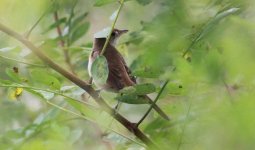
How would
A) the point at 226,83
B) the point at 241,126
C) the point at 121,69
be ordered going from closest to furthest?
the point at 241,126 < the point at 226,83 < the point at 121,69

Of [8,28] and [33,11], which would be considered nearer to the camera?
[33,11]

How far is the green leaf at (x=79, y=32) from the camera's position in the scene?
1.75 metres

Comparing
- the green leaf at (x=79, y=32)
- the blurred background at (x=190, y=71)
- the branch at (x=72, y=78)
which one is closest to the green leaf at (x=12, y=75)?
the blurred background at (x=190, y=71)

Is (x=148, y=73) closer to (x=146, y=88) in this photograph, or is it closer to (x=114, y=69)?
(x=146, y=88)

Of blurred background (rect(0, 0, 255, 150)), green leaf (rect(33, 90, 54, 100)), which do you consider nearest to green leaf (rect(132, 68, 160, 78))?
blurred background (rect(0, 0, 255, 150))

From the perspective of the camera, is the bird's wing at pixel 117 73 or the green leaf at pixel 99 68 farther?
the bird's wing at pixel 117 73

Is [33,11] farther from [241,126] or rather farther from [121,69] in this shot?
[121,69]

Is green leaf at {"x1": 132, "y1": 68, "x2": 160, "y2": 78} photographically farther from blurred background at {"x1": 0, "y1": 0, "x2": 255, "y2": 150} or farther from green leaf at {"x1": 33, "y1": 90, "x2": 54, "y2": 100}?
green leaf at {"x1": 33, "y1": 90, "x2": 54, "y2": 100}

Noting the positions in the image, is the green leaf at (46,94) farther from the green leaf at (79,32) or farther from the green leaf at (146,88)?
the green leaf at (79,32)

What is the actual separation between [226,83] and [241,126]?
6.7 inches

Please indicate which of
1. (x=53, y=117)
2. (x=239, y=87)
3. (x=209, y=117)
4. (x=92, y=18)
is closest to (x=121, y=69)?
(x=53, y=117)

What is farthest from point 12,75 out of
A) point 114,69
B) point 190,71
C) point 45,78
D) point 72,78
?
point 190,71

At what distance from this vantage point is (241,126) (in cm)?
34

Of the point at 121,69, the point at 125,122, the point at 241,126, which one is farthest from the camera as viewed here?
the point at 121,69
